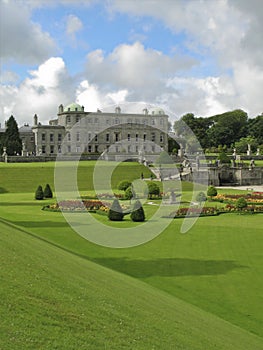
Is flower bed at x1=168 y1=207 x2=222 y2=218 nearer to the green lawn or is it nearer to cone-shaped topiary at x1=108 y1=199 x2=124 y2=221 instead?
the green lawn

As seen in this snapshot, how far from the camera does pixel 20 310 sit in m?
7.95

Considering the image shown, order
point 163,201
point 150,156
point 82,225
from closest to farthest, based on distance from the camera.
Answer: point 82,225
point 163,201
point 150,156

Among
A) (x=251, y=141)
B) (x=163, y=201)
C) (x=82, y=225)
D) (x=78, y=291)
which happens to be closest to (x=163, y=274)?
(x=78, y=291)

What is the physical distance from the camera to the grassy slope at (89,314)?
7449 millimetres

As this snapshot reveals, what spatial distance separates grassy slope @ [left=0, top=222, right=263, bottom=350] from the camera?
745cm

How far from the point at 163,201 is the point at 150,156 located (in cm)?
3331

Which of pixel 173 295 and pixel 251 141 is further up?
pixel 251 141

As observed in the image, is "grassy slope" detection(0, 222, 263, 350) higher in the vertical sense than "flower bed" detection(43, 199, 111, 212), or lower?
lower

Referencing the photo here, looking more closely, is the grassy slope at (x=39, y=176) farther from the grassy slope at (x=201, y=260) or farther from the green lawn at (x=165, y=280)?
the green lawn at (x=165, y=280)

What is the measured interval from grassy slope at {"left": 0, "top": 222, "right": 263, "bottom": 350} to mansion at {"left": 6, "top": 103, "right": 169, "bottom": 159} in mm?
85191

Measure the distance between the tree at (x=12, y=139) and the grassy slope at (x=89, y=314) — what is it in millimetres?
67271

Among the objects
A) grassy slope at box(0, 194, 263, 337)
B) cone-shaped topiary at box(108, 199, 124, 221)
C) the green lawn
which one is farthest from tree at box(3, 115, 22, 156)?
cone-shaped topiary at box(108, 199, 124, 221)

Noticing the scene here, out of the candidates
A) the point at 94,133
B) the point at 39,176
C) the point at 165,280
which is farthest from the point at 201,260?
the point at 94,133

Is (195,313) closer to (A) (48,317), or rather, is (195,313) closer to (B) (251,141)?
(A) (48,317)
